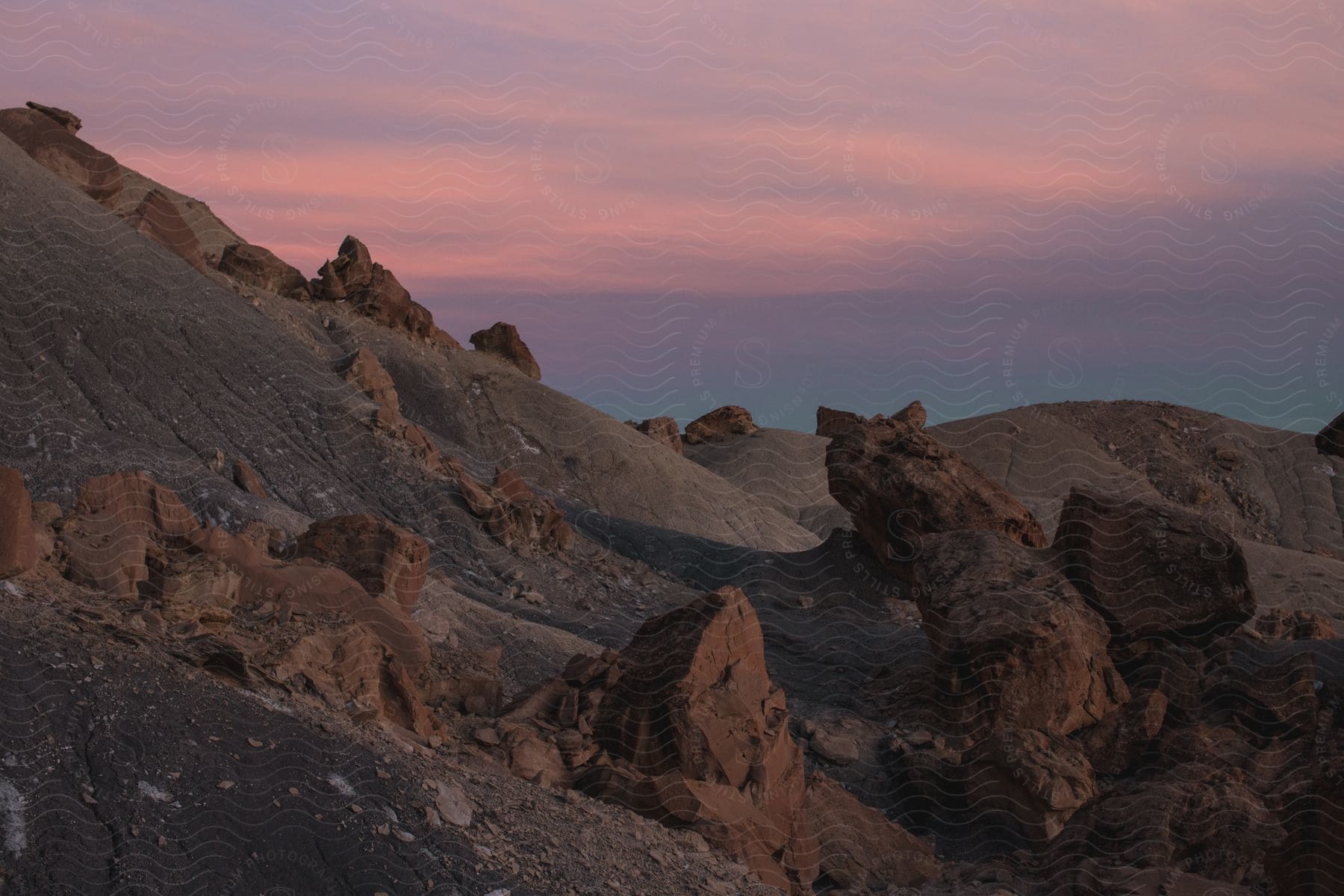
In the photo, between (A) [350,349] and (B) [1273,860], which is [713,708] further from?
(A) [350,349]

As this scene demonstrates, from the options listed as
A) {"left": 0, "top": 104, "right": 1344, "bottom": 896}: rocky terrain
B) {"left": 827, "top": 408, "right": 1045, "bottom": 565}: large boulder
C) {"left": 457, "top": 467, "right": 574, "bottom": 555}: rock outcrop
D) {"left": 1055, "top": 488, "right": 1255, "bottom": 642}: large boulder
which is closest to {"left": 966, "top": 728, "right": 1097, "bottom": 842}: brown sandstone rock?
{"left": 0, "top": 104, "right": 1344, "bottom": 896}: rocky terrain

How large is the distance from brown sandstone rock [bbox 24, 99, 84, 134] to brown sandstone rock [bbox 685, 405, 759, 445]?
20.1m

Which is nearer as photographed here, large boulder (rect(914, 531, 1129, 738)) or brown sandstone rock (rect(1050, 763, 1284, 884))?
brown sandstone rock (rect(1050, 763, 1284, 884))

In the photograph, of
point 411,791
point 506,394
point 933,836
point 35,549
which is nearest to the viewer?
point 411,791

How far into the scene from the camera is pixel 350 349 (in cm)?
2678

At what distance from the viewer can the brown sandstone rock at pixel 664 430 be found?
34.7 m

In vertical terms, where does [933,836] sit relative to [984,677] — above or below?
below

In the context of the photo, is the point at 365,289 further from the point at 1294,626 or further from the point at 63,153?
the point at 1294,626

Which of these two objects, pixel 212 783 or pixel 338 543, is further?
pixel 338 543

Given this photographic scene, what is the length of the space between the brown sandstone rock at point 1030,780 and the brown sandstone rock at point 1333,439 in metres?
3.18

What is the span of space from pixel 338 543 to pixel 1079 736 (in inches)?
280

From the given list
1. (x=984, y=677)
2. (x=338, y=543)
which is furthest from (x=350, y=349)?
(x=984, y=677)

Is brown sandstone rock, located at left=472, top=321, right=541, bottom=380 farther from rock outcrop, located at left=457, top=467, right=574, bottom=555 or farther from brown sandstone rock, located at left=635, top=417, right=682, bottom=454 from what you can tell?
rock outcrop, located at left=457, top=467, right=574, bottom=555

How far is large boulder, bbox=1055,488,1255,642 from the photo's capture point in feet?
43.9
